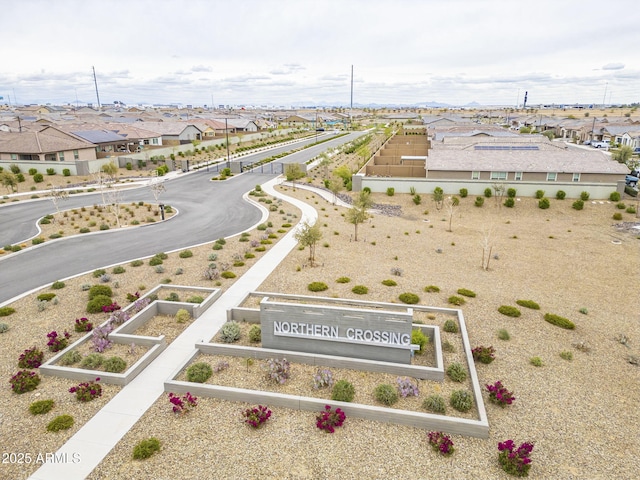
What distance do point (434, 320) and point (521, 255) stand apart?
1560cm

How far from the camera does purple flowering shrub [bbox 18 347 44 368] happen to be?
16297mm

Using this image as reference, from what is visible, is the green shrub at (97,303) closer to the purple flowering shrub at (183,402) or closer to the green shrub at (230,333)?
the green shrub at (230,333)

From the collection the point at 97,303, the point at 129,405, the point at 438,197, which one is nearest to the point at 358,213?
the point at 438,197

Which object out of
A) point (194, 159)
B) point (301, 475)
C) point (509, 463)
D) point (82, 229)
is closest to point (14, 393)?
point (301, 475)

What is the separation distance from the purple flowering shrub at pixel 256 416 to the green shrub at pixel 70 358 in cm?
813

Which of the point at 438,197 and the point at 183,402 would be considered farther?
the point at 438,197

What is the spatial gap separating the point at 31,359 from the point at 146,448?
7848 mm

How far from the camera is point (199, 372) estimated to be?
15570 millimetres

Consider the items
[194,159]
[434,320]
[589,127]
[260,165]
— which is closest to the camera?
[434,320]

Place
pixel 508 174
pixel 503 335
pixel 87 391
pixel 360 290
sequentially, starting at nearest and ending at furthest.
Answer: pixel 87 391
pixel 503 335
pixel 360 290
pixel 508 174

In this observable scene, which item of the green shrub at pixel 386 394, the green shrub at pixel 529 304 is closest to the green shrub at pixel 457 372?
the green shrub at pixel 386 394

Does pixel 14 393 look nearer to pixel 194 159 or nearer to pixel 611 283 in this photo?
pixel 611 283

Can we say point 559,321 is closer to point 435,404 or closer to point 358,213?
point 435,404

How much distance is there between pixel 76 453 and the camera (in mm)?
12297
